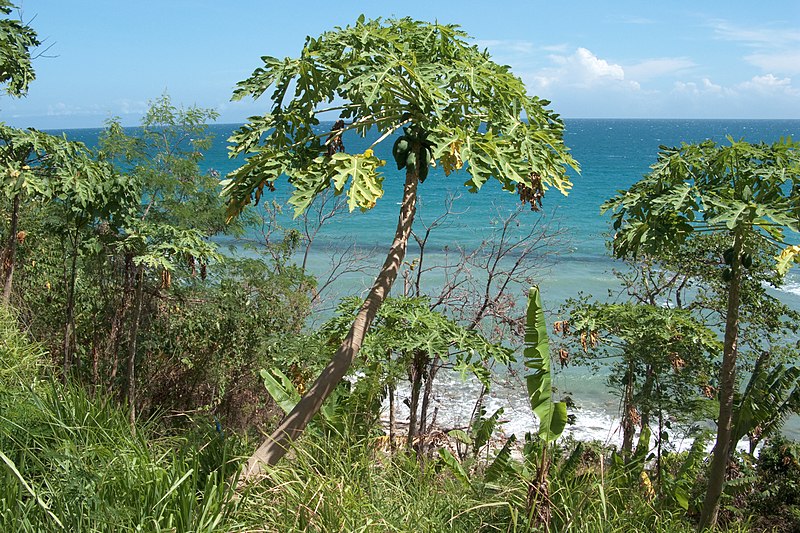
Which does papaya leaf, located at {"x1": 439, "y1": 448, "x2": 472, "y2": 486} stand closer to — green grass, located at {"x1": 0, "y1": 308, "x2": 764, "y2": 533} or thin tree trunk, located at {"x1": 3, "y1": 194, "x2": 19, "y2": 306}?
green grass, located at {"x1": 0, "y1": 308, "x2": 764, "y2": 533}

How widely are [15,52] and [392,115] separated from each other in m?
5.41

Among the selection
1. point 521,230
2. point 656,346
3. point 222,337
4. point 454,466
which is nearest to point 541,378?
point 454,466

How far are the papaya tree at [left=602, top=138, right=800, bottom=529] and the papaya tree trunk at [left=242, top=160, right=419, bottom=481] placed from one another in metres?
1.75

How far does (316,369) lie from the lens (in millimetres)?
7281

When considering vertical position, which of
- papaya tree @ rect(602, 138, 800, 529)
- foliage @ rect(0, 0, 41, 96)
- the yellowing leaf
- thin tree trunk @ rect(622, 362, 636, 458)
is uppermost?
foliage @ rect(0, 0, 41, 96)

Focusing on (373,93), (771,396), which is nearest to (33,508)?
(373,93)

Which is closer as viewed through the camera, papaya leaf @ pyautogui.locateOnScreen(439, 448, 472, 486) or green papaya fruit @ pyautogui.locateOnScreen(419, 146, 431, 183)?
green papaya fruit @ pyautogui.locateOnScreen(419, 146, 431, 183)

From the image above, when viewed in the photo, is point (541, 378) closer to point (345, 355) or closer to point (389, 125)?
point (345, 355)

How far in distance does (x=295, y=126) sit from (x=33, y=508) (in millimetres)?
2473

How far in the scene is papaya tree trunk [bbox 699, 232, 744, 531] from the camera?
17.8 feet

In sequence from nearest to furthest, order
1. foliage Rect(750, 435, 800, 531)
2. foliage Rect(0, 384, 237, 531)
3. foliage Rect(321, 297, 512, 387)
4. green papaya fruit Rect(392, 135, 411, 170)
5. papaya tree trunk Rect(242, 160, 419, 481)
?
foliage Rect(0, 384, 237, 531), green papaya fruit Rect(392, 135, 411, 170), papaya tree trunk Rect(242, 160, 419, 481), foliage Rect(321, 297, 512, 387), foliage Rect(750, 435, 800, 531)

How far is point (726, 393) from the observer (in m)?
5.64

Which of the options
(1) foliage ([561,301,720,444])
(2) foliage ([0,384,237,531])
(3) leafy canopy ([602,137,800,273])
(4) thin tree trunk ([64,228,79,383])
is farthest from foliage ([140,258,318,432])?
(3) leafy canopy ([602,137,800,273])

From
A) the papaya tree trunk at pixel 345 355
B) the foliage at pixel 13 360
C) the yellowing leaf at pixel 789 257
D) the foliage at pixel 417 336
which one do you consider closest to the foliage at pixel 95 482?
the papaya tree trunk at pixel 345 355
